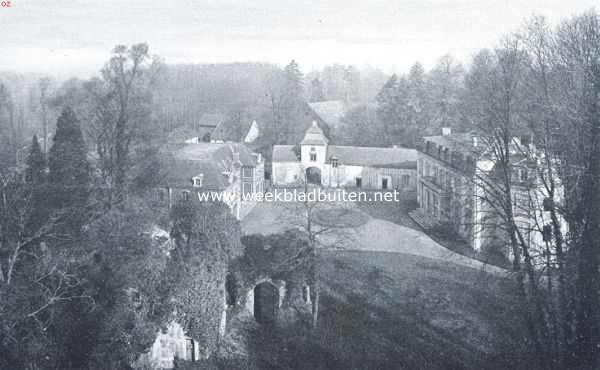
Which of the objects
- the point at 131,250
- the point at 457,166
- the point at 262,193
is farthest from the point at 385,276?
the point at 262,193

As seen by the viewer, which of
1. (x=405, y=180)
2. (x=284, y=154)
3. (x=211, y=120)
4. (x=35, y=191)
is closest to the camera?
(x=35, y=191)

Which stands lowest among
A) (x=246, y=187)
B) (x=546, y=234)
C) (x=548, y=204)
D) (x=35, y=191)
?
(x=246, y=187)

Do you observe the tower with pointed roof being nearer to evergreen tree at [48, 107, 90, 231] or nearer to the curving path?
the curving path

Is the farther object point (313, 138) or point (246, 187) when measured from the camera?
point (313, 138)

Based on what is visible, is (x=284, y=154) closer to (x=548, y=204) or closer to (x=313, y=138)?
(x=313, y=138)

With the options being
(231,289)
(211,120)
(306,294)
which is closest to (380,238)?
(306,294)

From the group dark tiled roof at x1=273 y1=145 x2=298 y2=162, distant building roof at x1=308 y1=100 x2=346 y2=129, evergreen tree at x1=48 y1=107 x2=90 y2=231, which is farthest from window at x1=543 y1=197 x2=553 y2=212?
distant building roof at x1=308 y1=100 x2=346 y2=129
